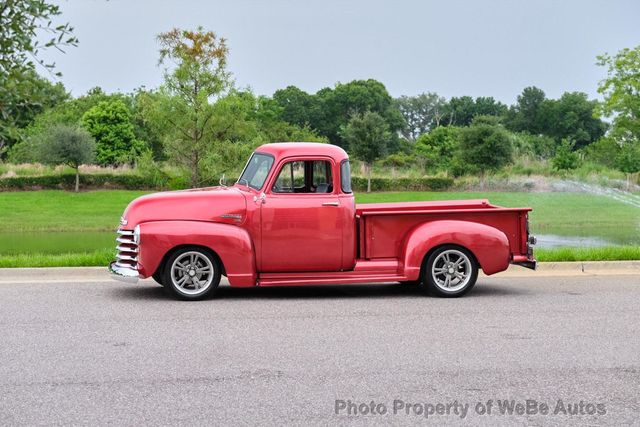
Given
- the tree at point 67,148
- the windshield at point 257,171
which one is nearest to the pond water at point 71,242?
the windshield at point 257,171

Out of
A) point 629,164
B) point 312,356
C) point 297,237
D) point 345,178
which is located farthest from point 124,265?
point 629,164

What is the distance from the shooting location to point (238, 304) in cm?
1100

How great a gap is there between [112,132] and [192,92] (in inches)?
1053

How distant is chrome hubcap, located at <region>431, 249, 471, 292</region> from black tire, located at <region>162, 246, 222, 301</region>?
8.97 feet

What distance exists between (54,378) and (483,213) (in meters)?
6.33

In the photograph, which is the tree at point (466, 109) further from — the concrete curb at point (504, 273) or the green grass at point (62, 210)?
the concrete curb at point (504, 273)

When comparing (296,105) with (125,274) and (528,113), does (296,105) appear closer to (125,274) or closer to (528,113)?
(528,113)

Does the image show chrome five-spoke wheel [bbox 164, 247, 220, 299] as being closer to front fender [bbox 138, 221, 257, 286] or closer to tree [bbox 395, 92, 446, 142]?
front fender [bbox 138, 221, 257, 286]

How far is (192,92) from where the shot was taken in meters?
37.8

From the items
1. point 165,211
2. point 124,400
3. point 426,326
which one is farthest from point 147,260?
point 124,400

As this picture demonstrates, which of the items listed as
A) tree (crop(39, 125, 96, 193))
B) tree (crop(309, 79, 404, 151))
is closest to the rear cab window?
tree (crop(39, 125, 96, 193))

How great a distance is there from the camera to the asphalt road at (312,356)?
6.26 meters

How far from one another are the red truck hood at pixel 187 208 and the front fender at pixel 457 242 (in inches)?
84.2

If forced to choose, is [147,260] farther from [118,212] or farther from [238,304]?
[118,212]
